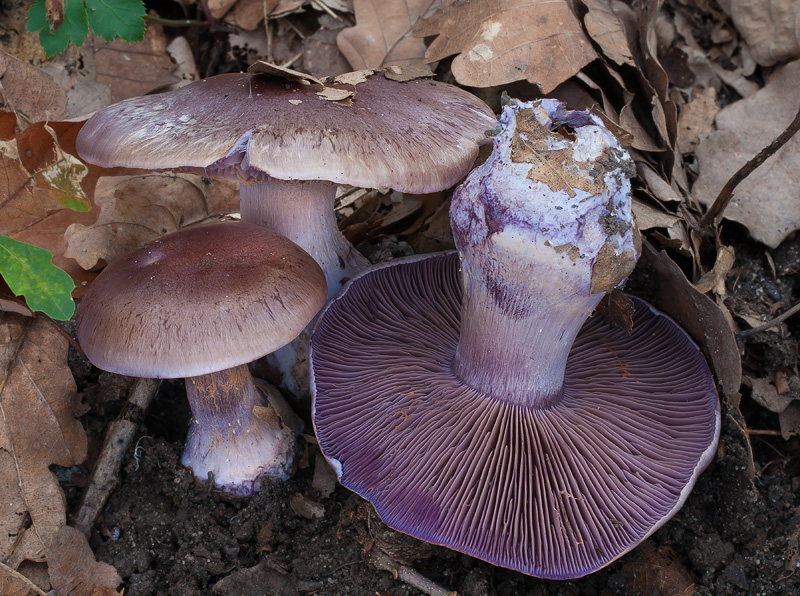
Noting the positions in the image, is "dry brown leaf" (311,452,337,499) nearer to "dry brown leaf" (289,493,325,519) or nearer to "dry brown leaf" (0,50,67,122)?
"dry brown leaf" (289,493,325,519)

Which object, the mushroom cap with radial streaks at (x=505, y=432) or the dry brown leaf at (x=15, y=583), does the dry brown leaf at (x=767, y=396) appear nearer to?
the mushroom cap with radial streaks at (x=505, y=432)

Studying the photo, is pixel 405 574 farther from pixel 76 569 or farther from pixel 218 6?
pixel 218 6

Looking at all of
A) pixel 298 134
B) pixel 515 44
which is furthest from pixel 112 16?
pixel 515 44

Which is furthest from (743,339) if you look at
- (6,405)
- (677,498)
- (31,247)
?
(6,405)

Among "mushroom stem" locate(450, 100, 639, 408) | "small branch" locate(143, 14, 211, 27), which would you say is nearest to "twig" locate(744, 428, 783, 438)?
"mushroom stem" locate(450, 100, 639, 408)

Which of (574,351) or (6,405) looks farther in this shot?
(574,351)

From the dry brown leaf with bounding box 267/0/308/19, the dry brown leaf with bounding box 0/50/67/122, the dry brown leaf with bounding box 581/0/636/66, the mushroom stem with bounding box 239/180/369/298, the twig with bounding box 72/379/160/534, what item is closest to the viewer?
the twig with bounding box 72/379/160/534

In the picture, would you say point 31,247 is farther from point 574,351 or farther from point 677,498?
point 677,498
